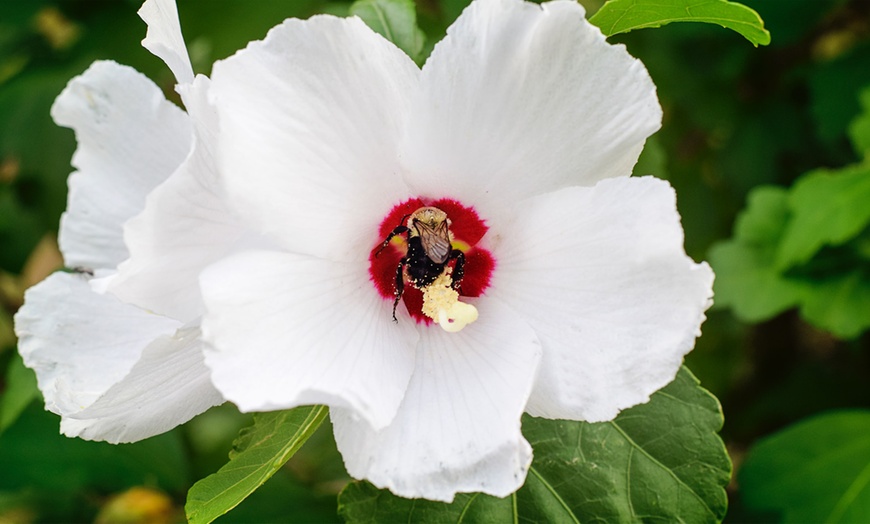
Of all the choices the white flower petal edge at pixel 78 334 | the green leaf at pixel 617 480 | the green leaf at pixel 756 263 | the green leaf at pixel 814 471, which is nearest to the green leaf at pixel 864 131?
the green leaf at pixel 756 263

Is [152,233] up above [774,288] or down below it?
above

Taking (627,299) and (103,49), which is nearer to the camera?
(627,299)

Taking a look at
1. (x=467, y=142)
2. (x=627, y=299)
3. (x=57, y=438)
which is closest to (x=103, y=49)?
(x=57, y=438)

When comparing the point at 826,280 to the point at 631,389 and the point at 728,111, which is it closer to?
the point at 728,111

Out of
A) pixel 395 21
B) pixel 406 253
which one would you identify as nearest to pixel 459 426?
pixel 406 253

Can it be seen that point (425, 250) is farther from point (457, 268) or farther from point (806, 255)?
point (806, 255)
